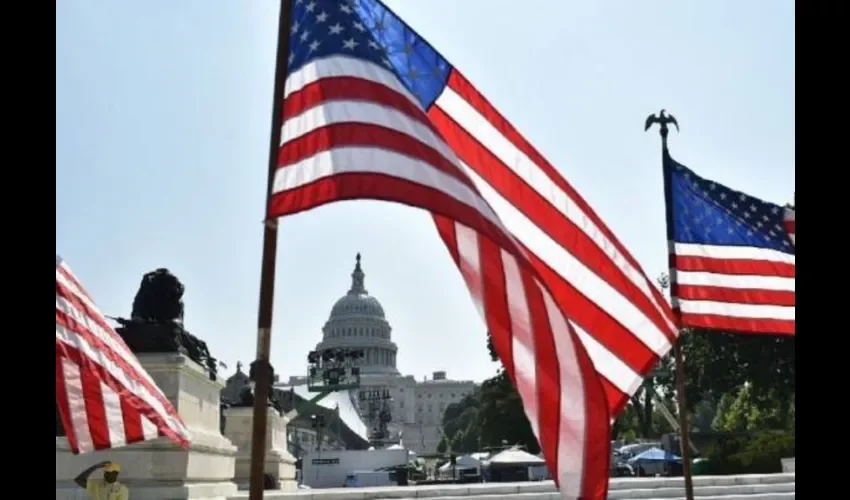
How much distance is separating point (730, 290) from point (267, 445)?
17427 millimetres

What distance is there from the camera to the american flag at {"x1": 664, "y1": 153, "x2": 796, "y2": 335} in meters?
12.2

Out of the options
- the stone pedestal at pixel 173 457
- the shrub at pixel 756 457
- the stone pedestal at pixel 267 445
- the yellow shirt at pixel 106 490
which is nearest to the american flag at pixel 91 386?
the yellow shirt at pixel 106 490

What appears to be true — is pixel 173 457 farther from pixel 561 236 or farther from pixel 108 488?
pixel 561 236

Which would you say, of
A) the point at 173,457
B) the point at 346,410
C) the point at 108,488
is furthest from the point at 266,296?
the point at 346,410

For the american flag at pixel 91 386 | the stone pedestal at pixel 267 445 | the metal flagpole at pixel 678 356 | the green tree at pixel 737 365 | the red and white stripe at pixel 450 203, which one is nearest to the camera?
the red and white stripe at pixel 450 203

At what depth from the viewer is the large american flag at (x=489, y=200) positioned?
686cm

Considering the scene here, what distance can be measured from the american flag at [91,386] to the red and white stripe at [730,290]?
19.3 ft

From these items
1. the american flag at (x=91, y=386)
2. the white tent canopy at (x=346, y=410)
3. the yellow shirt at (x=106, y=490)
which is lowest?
the white tent canopy at (x=346, y=410)

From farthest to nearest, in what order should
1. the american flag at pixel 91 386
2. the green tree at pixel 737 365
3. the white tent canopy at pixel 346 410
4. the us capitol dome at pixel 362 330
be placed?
the us capitol dome at pixel 362 330, the white tent canopy at pixel 346 410, the green tree at pixel 737 365, the american flag at pixel 91 386

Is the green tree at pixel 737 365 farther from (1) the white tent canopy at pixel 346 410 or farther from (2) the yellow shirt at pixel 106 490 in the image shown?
(2) the yellow shirt at pixel 106 490

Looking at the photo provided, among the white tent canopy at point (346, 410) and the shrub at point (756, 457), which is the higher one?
the shrub at point (756, 457)

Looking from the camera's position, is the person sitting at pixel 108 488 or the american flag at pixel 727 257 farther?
the american flag at pixel 727 257
